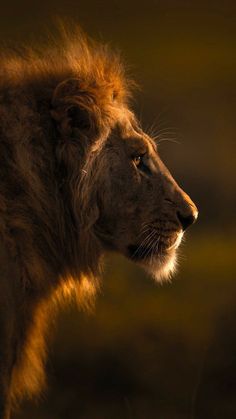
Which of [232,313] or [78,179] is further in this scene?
[232,313]

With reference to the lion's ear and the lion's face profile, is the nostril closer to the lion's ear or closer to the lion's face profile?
the lion's face profile

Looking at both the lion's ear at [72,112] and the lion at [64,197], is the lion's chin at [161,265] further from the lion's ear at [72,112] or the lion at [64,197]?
the lion's ear at [72,112]

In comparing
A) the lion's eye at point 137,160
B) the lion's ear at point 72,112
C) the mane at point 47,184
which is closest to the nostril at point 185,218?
the lion's eye at point 137,160

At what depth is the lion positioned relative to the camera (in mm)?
4680

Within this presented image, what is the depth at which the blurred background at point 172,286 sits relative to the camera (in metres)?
8.03

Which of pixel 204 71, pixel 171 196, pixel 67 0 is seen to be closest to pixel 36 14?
pixel 67 0

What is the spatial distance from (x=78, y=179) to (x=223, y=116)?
819 cm

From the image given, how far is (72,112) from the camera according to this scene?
16.3ft

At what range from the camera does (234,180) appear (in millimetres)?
11688

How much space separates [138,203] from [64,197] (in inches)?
12.0

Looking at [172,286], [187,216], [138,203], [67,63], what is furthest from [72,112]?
[172,286]

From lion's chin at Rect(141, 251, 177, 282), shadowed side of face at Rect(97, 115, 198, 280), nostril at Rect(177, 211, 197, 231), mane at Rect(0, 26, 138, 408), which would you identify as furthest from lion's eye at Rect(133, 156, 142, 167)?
lion's chin at Rect(141, 251, 177, 282)

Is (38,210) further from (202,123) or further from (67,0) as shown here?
(67,0)

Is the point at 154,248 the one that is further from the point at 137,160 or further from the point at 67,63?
the point at 67,63
